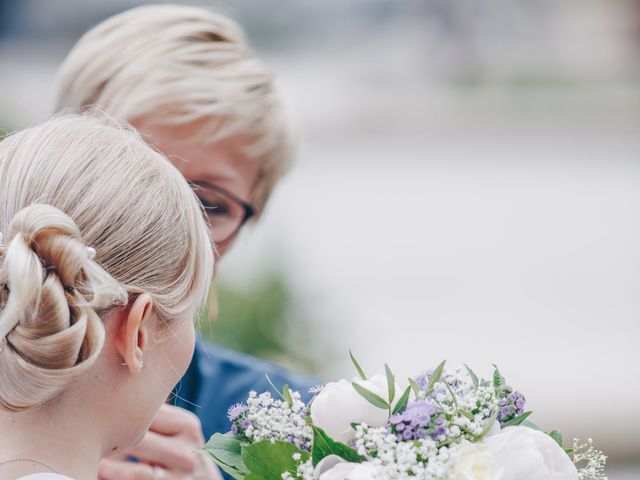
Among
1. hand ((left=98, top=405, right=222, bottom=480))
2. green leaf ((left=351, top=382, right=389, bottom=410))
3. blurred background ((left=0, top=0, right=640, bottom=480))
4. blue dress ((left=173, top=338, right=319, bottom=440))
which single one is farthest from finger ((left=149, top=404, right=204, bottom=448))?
blurred background ((left=0, top=0, right=640, bottom=480))

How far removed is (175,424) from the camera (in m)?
2.16

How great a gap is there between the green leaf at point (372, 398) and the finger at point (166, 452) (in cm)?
82

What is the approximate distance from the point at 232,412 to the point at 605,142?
9.31 meters

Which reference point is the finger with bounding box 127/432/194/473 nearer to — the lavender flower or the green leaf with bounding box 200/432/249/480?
the green leaf with bounding box 200/432/249/480

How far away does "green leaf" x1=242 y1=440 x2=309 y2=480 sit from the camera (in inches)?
58.4

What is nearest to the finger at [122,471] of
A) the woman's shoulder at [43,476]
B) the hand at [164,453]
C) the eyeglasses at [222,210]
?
the hand at [164,453]

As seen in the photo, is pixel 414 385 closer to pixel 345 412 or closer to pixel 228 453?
pixel 345 412

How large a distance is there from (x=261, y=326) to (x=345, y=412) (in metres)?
2.72

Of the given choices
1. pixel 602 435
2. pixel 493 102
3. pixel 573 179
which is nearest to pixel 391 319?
pixel 602 435

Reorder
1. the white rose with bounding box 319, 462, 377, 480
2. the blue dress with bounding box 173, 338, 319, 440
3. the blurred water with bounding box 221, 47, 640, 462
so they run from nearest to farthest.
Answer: the white rose with bounding box 319, 462, 377, 480 < the blue dress with bounding box 173, 338, 319, 440 < the blurred water with bounding box 221, 47, 640, 462

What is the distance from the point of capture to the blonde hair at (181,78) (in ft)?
8.10

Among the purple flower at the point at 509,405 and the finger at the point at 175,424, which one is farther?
the finger at the point at 175,424

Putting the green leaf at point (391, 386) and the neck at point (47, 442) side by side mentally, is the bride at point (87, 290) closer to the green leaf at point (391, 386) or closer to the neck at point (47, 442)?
the neck at point (47, 442)

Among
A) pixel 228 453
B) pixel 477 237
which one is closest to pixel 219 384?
pixel 228 453
